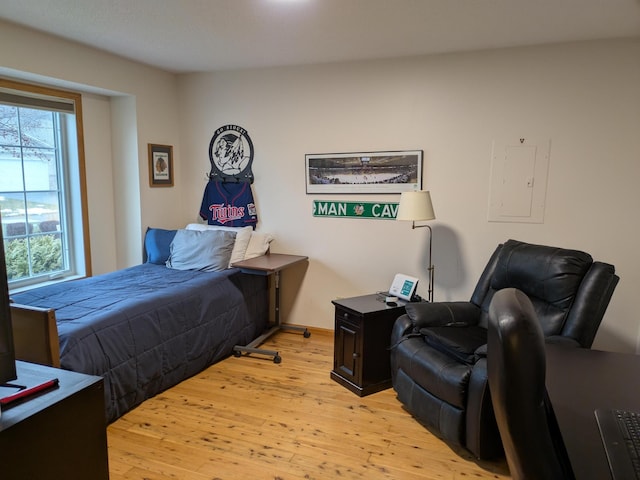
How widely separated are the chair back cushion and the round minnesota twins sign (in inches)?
97.2

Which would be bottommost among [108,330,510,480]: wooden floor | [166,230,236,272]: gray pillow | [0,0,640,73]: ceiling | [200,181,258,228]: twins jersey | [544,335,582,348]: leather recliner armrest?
[108,330,510,480]: wooden floor

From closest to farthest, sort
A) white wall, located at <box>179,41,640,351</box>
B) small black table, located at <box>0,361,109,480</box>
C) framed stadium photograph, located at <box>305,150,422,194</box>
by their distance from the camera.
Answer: small black table, located at <box>0,361,109,480</box> → white wall, located at <box>179,41,640,351</box> → framed stadium photograph, located at <box>305,150,422,194</box>

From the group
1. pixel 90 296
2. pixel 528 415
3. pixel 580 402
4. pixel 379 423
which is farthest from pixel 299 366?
pixel 528 415

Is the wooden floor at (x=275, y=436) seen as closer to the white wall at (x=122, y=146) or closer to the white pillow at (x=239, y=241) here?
the white pillow at (x=239, y=241)

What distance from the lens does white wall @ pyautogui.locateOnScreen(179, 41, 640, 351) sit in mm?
3125

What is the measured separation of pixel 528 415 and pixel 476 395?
1.27m

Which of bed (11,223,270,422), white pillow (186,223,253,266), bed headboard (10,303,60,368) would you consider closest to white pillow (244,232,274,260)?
white pillow (186,223,253,266)

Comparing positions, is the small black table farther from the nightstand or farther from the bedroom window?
the bedroom window

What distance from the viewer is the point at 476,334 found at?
2.64 meters

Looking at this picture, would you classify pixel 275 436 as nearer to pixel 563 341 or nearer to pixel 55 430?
pixel 55 430

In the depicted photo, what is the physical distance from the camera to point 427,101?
3523 millimetres

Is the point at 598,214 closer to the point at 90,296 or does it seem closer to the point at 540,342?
the point at 540,342

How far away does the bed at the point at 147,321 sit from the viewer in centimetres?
→ 238

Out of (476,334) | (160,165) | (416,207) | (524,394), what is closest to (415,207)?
(416,207)
